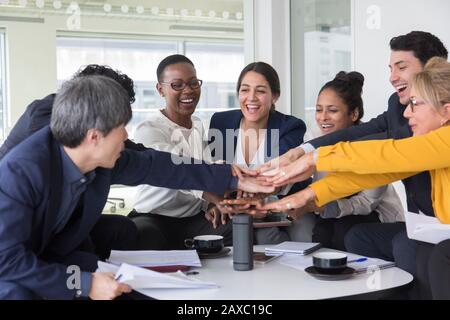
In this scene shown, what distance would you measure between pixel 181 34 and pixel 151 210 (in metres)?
6.22

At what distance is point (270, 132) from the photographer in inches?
125

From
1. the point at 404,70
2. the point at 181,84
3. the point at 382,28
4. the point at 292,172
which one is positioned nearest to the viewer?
the point at 292,172

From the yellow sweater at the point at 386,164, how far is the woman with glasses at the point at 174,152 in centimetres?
64

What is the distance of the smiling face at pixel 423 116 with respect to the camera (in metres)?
2.08

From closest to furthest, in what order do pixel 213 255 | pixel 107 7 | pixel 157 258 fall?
1. pixel 157 258
2. pixel 213 255
3. pixel 107 7

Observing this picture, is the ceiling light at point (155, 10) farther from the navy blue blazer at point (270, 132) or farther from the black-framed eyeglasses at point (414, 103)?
the black-framed eyeglasses at point (414, 103)

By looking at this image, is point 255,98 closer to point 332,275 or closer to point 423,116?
point 423,116

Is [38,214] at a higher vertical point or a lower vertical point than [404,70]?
lower

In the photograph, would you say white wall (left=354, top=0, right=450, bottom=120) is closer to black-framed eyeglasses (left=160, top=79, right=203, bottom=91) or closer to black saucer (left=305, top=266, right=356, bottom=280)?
black-framed eyeglasses (left=160, top=79, right=203, bottom=91)

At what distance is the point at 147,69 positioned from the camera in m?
9.22

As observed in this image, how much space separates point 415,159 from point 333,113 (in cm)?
120

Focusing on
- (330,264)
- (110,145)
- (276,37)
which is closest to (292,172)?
(330,264)

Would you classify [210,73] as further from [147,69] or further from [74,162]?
[74,162]

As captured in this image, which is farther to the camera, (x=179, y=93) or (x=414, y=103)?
(x=179, y=93)
